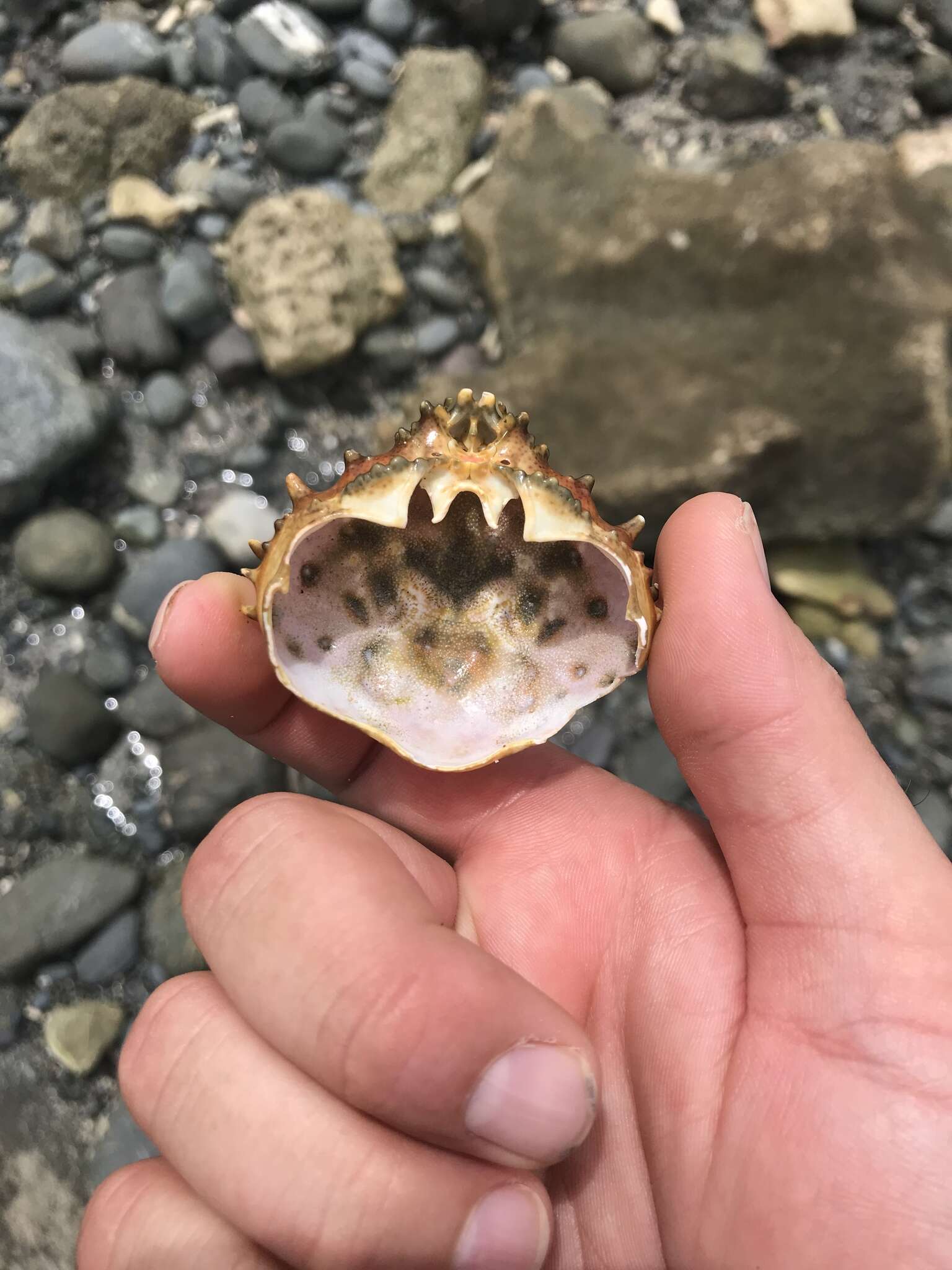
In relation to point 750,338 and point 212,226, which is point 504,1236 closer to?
point 750,338

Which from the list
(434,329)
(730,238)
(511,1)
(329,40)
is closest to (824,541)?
(730,238)

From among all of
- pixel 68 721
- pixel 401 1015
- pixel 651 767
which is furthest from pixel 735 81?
pixel 401 1015

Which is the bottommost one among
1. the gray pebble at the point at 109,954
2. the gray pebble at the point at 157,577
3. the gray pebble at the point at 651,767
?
the gray pebble at the point at 109,954

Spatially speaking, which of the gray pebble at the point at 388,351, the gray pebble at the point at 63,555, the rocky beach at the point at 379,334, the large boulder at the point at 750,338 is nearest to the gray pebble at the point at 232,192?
the rocky beach at the point at 379,334

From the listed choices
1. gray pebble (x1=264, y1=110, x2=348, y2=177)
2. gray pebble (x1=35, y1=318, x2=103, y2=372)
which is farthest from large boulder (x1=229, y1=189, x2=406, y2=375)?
gray pebble (x1=35, y1=318, x2=103, y2=372)

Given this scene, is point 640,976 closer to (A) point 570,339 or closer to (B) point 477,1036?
(B) point 477,1036

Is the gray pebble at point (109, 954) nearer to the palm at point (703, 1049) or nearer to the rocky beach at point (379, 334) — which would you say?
the rocky beach at point (379, 334)

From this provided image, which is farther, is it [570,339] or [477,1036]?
[570,339]
